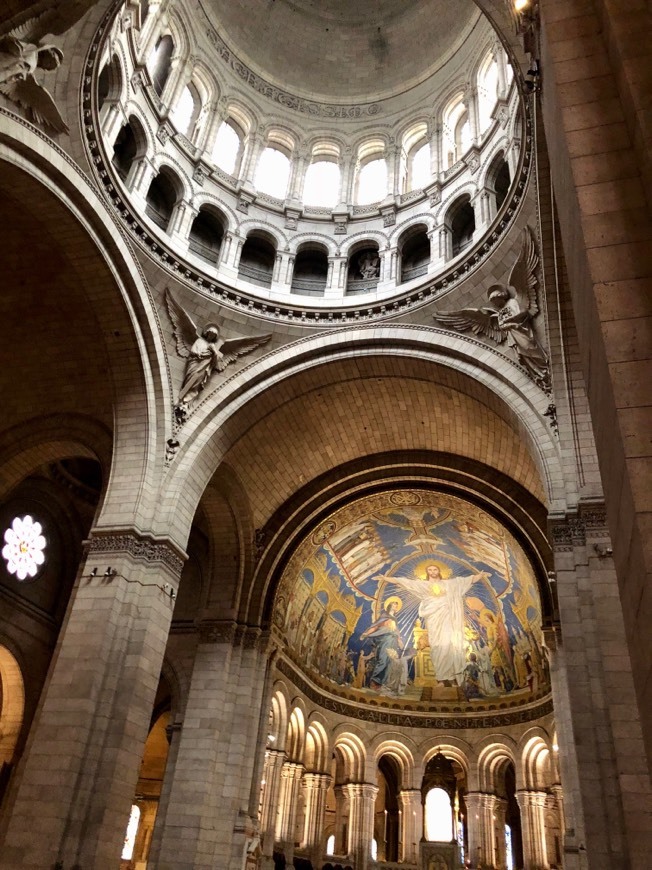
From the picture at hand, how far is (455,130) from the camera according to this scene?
18.7 meters

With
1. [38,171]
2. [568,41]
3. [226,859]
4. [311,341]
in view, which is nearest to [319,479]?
[311,341]

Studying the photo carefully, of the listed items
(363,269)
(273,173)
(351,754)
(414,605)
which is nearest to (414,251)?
(363,269)

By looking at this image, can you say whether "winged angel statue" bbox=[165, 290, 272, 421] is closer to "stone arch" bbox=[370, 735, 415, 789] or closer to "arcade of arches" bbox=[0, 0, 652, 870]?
"arcade of arches" bbox=[0, 0, 652, 870]

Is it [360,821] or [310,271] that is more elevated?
[310,271]

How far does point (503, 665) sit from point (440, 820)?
961 centimetres

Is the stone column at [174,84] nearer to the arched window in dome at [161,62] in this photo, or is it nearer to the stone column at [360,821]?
the arched window in dome at [161,62]

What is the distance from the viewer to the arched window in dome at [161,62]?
16734 mm

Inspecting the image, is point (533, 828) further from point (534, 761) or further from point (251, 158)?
point (251, 158)

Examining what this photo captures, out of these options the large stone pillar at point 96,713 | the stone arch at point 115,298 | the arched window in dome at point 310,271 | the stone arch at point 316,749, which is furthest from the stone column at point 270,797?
the arched window in dome at point 310,271

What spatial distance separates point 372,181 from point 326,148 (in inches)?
72.9

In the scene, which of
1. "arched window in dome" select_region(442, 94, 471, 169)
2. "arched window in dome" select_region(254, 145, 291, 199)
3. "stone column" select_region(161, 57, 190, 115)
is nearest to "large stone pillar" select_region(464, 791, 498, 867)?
"arched window in dome" select_region(442, 94, 471, 169)

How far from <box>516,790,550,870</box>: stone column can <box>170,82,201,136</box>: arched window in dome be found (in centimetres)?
2329

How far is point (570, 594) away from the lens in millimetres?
10859

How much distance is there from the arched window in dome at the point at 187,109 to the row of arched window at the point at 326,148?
2 centimetres
